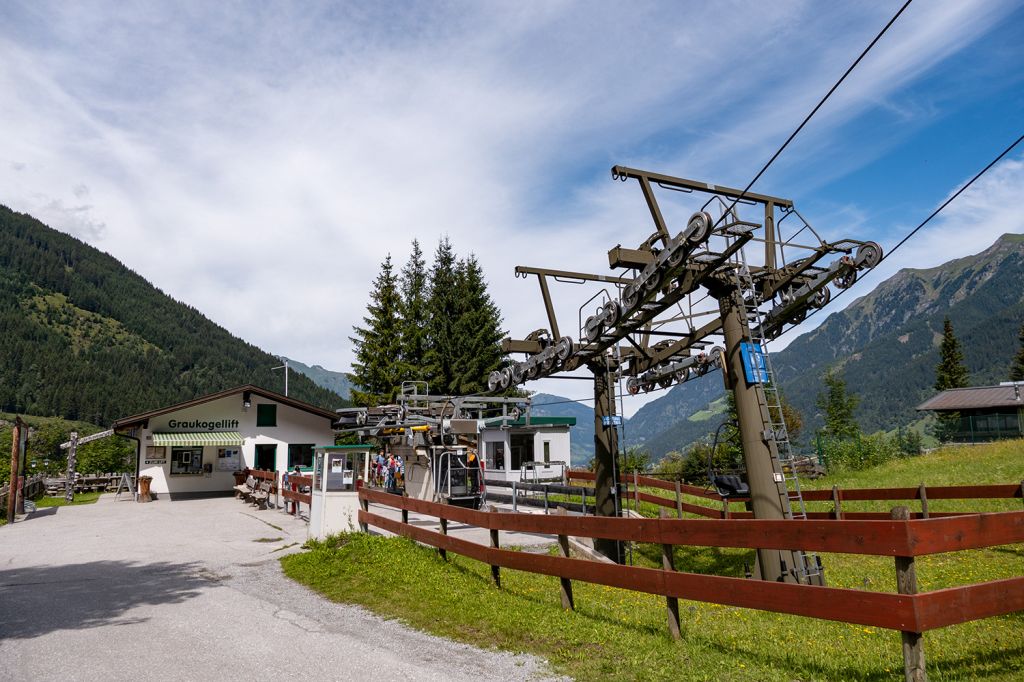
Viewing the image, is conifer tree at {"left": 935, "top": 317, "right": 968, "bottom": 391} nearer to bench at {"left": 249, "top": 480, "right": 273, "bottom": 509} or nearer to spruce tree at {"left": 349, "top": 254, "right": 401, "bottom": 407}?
spruce tree at {"left": 349, "top": 254, "right": 401, "bottom": 407}

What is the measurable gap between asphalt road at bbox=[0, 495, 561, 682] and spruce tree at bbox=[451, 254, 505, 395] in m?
30.8

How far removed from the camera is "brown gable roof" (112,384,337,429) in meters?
29.1

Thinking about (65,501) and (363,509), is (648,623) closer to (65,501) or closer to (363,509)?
(363,509)

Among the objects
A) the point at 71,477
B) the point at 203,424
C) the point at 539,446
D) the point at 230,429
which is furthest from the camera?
the point at 539,446

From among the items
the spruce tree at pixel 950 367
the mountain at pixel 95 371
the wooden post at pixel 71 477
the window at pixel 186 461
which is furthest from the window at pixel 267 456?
the mountain at pixel 95 371

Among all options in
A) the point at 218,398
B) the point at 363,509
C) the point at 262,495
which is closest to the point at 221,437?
the point at 218,398

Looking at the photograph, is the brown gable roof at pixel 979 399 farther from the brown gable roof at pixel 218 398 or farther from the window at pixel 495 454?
the brown gable roof at pixel 218 398

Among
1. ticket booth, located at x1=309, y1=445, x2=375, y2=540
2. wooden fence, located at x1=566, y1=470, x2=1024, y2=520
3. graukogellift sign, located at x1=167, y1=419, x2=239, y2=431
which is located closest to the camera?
wooden fence, located at x1=566, y1=470, x2=1024, y2=520

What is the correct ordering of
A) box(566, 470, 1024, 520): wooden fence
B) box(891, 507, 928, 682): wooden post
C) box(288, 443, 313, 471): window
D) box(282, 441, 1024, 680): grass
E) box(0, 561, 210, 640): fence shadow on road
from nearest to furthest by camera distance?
box(891, 507, 928, 682): wooden post < box(282, 441, 1024, 680): grass < box(0, 561, 210, 640): fence shadow on road < box(566, 470, 1024, 520): wooden fence < box(288, 443, 313, 471): window

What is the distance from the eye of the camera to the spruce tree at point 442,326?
149 ft

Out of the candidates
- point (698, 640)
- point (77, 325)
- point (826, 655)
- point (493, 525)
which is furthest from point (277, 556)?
point (77, 325)

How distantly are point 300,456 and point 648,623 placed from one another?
28.9 meters

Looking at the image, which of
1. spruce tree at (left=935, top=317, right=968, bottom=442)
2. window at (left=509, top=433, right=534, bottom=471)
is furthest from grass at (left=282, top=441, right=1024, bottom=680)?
spruce tree at (left=935, top=317, right=968, bottom=442)

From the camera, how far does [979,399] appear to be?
2159 inches
